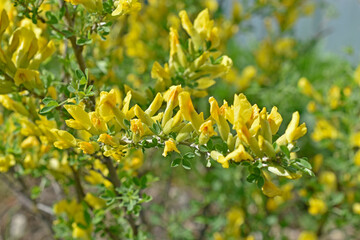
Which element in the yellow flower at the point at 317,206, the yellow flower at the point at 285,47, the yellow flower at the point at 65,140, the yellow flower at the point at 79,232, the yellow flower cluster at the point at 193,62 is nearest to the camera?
the yellow flower at the point at 65,140

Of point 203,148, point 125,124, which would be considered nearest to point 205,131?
point 203,148

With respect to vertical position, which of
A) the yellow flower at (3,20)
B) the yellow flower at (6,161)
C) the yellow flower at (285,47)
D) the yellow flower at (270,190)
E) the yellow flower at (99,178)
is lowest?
the yellow flower at (285,47)

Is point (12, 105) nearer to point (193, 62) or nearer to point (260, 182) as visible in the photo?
point (193, 62)

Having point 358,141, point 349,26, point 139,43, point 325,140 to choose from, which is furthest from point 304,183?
point 349,26

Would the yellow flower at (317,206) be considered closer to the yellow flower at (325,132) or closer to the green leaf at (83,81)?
the yellow flower at (325,132)

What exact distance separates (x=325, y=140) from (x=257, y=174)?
3.88ft

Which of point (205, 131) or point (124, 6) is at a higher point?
point (124, 6)

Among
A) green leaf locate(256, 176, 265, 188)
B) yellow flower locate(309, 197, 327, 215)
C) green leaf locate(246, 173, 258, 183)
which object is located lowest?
yellow flower locate(309, 197, 327, 215)

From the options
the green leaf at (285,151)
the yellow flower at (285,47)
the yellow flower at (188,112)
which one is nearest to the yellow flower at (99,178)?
the yellow flower at (188,112)

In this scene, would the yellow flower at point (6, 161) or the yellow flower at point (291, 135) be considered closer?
the yellow flower at point (291, 135)

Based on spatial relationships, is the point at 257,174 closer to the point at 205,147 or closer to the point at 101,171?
the point at 205,147

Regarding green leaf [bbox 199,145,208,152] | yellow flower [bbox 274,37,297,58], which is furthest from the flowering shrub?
yellow flower [bbox 274,37,297,58]

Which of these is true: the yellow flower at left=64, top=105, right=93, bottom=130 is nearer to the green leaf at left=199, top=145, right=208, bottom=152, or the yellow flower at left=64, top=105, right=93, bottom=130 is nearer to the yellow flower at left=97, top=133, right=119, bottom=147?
the yellow flower at left=97, top=133, right=119, bottom=147

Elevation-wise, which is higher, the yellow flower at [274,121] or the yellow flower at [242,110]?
the yellow flower at [242,110]
